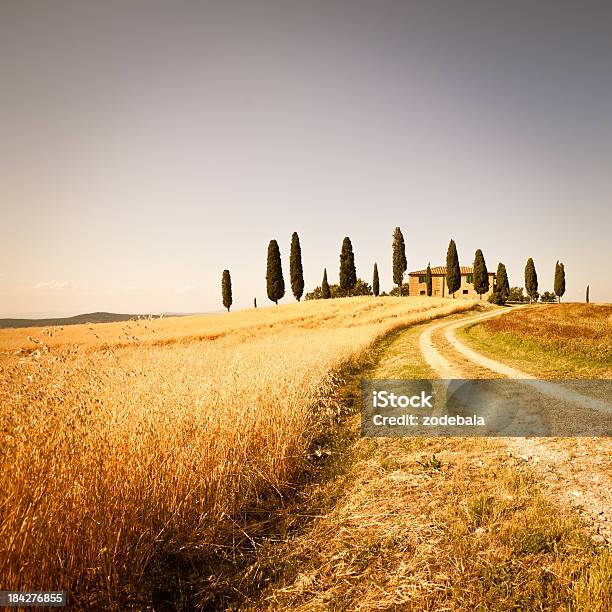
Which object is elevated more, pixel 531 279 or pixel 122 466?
pixel 531 279

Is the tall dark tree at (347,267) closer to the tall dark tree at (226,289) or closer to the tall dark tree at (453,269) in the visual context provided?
the tall dark tree at (453,269)

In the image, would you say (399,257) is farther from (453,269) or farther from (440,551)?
(440,551)

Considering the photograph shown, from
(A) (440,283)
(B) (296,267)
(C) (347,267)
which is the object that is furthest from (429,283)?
(B) (296,267)

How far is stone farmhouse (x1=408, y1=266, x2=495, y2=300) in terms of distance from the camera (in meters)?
70.5

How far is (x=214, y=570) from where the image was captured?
306 centimetres

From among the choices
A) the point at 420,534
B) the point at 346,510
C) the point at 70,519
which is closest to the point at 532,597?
the point at 420,534

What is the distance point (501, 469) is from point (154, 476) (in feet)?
13.9

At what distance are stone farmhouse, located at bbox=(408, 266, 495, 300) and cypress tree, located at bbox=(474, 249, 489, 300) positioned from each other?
17.7 feet

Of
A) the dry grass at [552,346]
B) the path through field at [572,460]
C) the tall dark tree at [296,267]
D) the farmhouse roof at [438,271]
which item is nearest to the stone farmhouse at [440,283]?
the farmhouse roof at [438,271]

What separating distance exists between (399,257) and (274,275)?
952 inches

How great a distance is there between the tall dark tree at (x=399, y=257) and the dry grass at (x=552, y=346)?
42.6 m

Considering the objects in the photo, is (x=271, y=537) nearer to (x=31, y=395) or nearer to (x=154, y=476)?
(x=154, y=476)

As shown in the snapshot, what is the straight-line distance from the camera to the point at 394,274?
209 ft

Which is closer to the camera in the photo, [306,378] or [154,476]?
[154,476]
